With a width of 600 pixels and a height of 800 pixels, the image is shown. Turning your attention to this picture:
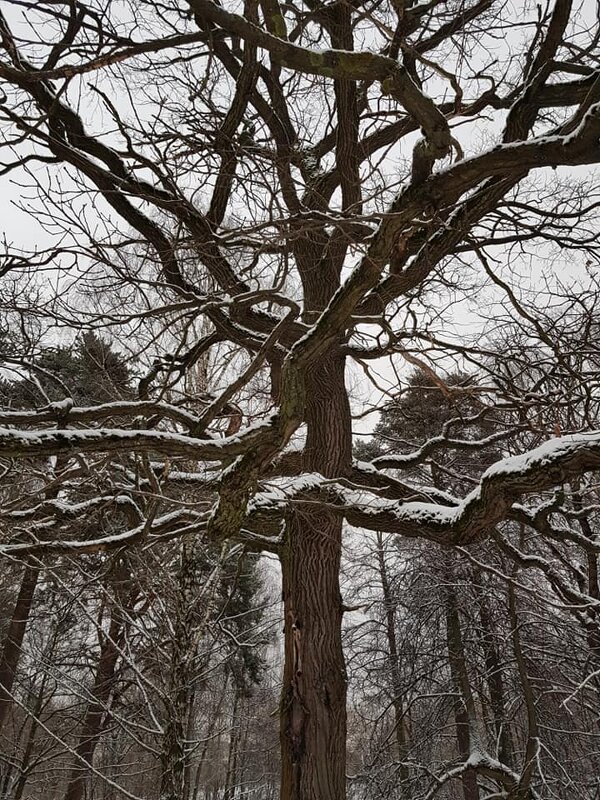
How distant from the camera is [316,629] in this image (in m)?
3.85

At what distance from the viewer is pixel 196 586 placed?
12.8 feet

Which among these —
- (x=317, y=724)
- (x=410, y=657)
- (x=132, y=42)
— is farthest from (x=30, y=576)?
(x=132, y=42)

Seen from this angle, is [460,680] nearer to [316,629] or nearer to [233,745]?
[316,629]

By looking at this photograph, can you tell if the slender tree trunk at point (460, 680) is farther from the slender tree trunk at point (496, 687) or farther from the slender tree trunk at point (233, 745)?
the slender tree trunk at point (233, 745)

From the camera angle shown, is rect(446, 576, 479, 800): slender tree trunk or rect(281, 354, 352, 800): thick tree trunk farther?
rect(446, 576, 479, 800): slender tree trunk

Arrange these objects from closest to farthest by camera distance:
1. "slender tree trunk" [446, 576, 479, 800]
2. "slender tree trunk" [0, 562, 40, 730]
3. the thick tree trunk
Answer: the thick tree trunk → "slender tree trunk" [446, 576, 479, 800] → "slender tree trunk" [0, 562, 40, 730]

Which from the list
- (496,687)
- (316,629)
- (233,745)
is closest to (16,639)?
(316,629)

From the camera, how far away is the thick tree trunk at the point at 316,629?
3.40 m

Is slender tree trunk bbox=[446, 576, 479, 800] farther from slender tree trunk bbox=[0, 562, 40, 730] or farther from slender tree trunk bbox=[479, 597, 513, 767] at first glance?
slender tree trunk bbox=[0, 562, 40, 730]

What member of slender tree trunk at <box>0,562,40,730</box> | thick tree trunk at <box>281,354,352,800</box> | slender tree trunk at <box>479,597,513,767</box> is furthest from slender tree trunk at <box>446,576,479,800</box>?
slender tree trunk at <box>0,562,40,730</box>

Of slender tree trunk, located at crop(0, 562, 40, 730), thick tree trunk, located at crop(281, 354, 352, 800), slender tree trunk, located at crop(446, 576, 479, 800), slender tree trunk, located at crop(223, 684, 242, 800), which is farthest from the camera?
slender tree trunk, located at crop(223, 684, 242, 800)

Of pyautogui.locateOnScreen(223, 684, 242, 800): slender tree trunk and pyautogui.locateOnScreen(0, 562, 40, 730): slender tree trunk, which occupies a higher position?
pyautogui.locateOnScreen(0, 562, 40, 730): slender tree trunk

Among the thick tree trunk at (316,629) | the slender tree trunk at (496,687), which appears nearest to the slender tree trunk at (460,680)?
the slender tree trunk at (496,687)

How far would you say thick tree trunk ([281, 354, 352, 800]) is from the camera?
11.2 ft
